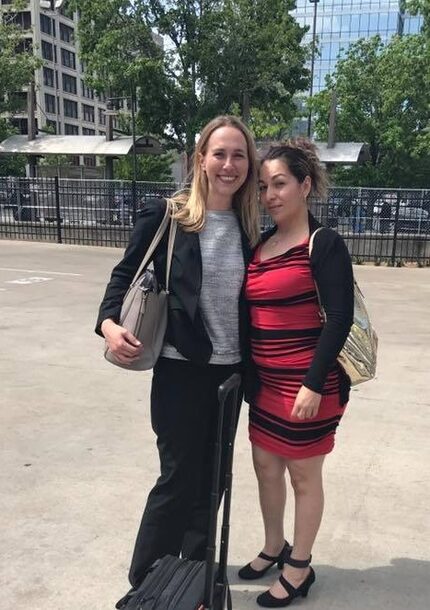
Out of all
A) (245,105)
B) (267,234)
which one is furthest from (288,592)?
(245,105)

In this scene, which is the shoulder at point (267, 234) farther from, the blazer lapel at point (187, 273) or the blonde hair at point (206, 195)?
the blazer lapel at point (187, 273)

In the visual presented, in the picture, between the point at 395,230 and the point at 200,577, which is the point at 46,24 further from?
the point at 200,577

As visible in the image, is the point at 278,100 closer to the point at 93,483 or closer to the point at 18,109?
the point at 18,109

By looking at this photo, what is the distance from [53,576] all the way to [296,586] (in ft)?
3.36

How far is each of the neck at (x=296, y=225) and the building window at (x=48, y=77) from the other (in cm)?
7711

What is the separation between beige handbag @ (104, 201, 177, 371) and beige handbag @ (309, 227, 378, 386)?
20.8 inches

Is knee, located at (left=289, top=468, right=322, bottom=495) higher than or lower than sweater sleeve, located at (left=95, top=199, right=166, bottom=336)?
lower

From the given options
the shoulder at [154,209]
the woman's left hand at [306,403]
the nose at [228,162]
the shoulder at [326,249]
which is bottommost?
the woman's left hand at [306,403]

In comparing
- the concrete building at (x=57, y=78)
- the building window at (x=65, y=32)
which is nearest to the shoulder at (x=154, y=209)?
the concrete building at (x=57, y=78)

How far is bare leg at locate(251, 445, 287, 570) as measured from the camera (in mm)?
2365

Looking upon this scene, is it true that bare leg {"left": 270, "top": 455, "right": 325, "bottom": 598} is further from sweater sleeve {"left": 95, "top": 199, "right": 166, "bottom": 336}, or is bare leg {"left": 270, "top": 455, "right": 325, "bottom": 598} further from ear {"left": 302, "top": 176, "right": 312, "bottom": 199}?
ear {"left": 302, "top": 176, "right": 312, "bottom": 199}

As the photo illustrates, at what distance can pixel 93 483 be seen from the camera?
10.9 ft

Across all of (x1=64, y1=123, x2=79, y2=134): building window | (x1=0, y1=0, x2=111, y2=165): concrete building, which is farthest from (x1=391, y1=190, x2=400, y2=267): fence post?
(x1=64, y1=123, x2=79, y2=134): building window

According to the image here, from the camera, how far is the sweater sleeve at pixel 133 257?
6.97ft
